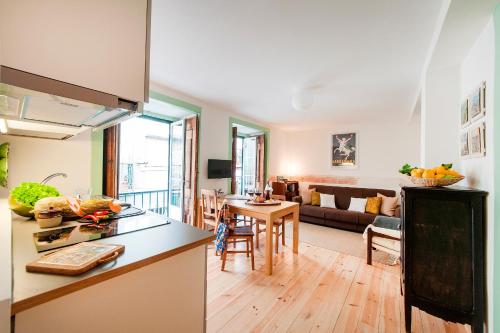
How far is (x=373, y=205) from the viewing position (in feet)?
13.4

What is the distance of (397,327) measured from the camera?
1.64 metres

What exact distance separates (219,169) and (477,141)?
10.9 ft

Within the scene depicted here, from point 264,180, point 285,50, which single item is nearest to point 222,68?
point 285,50

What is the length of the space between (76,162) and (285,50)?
242 cm

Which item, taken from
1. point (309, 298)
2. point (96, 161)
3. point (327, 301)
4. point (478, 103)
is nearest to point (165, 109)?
point (96, 161)

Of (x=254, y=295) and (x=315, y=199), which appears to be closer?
(x=254, y=295)

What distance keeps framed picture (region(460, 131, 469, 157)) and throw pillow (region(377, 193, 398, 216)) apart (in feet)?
8.09

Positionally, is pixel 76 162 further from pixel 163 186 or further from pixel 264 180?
pixel 264 180

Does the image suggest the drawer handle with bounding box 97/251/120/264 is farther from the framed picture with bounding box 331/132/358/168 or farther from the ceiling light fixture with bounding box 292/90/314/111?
the framed picture with bounding box 331/132/358/168

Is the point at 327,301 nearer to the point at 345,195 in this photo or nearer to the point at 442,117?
the point at 442,117

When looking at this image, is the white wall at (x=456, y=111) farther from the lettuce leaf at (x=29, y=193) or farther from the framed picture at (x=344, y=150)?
the framed picture at (x=344, y=150)

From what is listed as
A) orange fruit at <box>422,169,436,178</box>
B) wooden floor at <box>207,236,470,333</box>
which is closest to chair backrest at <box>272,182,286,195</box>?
wooden floor at <box>207,236,470,333</box>

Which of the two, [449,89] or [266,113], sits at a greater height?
[266,113]

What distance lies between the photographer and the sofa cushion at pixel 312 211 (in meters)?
4.39
